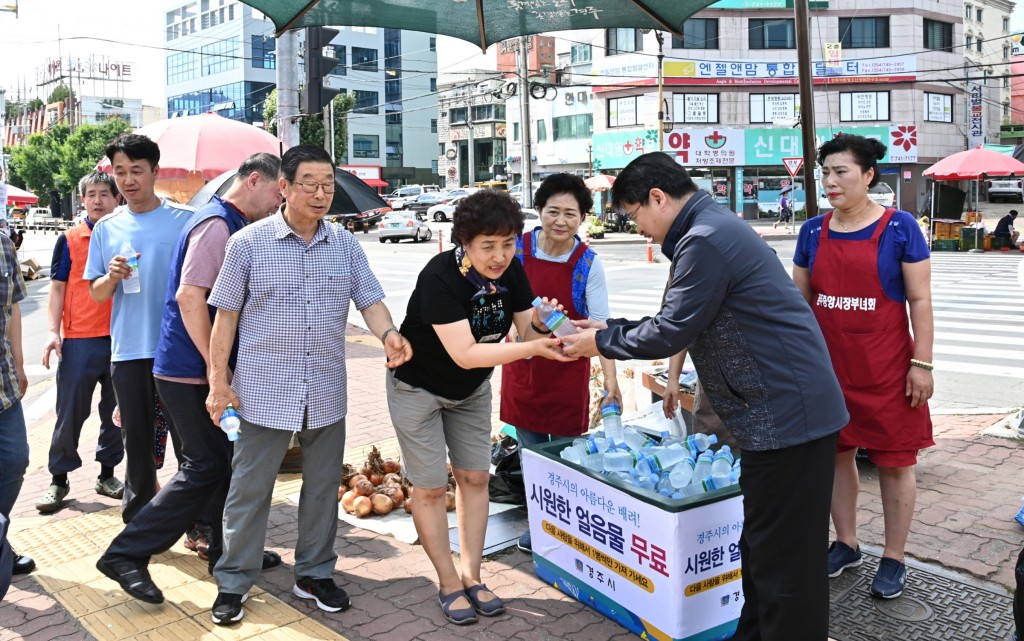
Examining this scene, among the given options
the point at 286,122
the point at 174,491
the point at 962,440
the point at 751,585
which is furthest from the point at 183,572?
the point at 962,440

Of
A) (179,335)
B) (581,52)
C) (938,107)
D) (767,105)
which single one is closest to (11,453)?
(179,335)

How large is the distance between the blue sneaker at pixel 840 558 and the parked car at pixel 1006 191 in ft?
161

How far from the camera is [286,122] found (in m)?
7.96

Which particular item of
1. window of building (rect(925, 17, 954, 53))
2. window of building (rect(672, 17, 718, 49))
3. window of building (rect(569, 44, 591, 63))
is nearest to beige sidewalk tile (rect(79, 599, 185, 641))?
window of building (rect(672, 17, 718, 49))

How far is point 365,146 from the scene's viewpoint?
76000mm

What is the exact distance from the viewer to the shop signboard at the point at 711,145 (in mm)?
41781

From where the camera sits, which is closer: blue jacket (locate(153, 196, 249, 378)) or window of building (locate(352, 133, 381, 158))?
blue jacket (locate(153, 196, 249, 378))

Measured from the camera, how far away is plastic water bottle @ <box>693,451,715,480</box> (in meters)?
3.65

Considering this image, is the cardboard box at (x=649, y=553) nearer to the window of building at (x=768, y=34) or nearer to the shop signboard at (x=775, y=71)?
the shop signboard at (x=775, y=71)

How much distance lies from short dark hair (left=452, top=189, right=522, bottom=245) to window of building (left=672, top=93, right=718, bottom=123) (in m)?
40.3

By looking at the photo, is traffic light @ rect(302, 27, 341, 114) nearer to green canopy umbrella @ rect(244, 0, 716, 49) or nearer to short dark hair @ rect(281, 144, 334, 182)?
green canopy umbrella @ rect(244, 0, 716, 49)

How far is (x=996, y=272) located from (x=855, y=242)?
1803cm

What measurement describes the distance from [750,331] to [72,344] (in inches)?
169

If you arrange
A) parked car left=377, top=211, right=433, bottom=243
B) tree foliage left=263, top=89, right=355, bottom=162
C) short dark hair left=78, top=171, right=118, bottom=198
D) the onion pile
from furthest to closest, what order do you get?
1. tree foliage left=263, top=89, right=355, bottom=162
2. parked car left=377, top=211, right=433, bottom=243
3. short dark hair left=78, top=171, right=118, bottom=198
4. the onion pile
